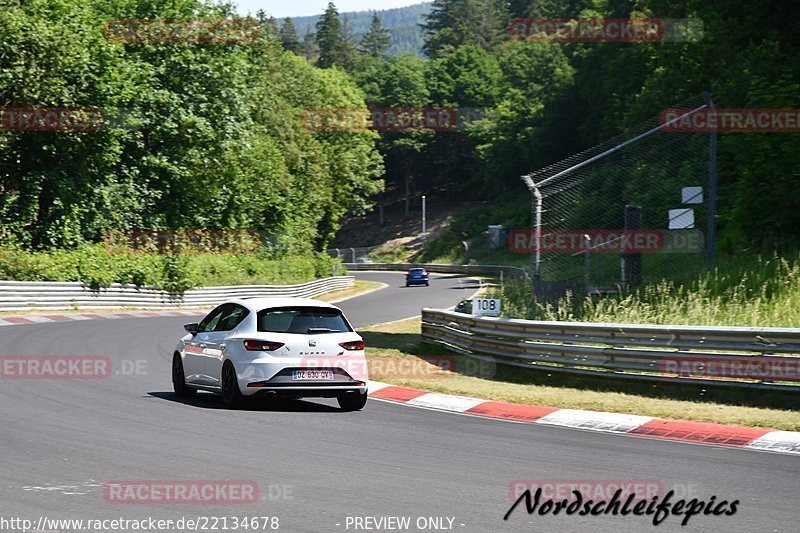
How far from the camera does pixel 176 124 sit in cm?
5325

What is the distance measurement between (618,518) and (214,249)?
174 feet

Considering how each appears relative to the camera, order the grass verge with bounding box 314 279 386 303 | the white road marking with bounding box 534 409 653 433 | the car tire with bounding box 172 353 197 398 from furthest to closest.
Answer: the grass verge with bounding box 314 279 386 303
the car tire with bounding box 172 353 197 398
the white road marking with bounding box 534 409 653 433

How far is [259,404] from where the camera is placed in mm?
14578

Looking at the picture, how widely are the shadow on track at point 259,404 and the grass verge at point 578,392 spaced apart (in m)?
2.48

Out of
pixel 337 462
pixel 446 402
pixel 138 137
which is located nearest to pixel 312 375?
pixel 446 402

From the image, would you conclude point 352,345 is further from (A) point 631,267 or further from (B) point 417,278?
(B) point 417,278

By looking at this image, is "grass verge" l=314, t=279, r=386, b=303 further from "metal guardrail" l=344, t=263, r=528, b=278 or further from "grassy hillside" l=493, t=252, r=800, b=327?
"grassy hillside" l=493, t=252, r=800, b=327

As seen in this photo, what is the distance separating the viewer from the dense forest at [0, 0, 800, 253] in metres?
30.0

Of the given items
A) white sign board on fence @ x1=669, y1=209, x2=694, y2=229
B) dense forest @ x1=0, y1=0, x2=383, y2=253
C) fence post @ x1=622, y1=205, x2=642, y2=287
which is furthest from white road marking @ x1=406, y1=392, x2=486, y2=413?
dense forest @ x1=0, y1=0, x2=383, y2=253

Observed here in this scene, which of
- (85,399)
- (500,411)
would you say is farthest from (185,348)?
(500,411)

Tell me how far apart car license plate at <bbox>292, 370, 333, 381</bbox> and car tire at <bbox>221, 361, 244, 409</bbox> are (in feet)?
2.52

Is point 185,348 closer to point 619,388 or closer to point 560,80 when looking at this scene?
point 619,388

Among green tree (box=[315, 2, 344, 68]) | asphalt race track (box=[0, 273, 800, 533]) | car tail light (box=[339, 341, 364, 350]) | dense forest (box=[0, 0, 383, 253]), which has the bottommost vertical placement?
asphalt race track (box=[0, 273, 800, 533])

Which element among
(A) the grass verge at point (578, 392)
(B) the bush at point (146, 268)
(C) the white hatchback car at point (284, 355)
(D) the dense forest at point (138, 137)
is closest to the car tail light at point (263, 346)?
(C) the white hatchback car at point (284, 355)
